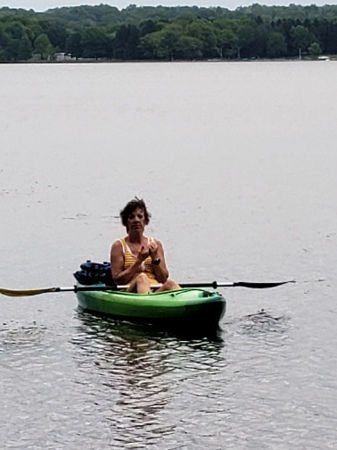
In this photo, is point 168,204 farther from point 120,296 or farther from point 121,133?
point 121,133

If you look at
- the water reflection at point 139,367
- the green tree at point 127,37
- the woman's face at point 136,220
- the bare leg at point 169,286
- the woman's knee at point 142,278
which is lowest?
the water reflection at point 139,367

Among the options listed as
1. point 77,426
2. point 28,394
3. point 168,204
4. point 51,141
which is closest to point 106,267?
point 28,394

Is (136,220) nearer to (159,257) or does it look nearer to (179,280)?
(159,257)

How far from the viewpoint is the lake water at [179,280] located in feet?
39.1

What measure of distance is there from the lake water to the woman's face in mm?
1099

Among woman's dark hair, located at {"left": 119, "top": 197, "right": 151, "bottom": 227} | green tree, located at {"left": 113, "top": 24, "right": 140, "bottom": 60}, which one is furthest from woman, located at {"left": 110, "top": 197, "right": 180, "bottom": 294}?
green tree, located at {"left": 113, "top": 24, "right": 140, "bottom": 60}

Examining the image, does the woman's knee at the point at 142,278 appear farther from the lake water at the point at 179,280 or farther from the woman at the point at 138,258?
the lake water at the point at 179,280

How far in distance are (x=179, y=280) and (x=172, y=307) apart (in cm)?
432

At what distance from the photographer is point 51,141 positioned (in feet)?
165

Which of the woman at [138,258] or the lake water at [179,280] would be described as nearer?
the lake water at [179,280]

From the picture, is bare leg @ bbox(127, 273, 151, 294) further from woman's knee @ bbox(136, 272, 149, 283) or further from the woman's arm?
the woman's arm

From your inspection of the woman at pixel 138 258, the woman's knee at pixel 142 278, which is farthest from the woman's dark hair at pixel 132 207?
the woman's knee at pixel 142 278

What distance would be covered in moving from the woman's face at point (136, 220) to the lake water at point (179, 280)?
3.60ft

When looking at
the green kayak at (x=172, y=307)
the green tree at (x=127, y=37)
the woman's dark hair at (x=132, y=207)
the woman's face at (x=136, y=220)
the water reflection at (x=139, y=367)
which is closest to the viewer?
the water reflection at (x=139, y=367)
